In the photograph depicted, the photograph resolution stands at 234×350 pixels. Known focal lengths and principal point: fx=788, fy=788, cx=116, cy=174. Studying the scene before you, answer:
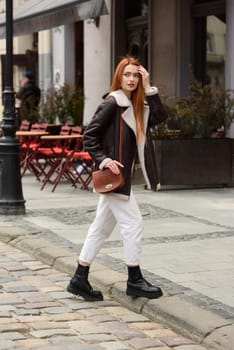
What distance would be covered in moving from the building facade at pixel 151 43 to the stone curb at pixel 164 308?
6.82 meters

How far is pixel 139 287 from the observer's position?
6.53 m

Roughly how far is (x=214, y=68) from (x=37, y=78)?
31.8 feet

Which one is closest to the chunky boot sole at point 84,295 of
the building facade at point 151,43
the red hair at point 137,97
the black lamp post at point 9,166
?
the red hair at point 137,97

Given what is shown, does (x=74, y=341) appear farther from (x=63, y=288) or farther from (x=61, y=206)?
(x=61, y=206)

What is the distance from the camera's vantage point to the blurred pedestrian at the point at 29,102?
18.4 metres

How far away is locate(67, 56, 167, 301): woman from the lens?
6406 mm

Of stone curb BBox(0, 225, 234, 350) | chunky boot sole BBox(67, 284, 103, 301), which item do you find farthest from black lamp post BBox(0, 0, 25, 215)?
chunky boot sole BBox(67, 284, 103, 301)

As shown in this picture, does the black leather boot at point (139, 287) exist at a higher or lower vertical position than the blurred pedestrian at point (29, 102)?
lower

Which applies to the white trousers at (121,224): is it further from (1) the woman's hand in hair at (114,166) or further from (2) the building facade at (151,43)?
(2) the building facade at (151,43)

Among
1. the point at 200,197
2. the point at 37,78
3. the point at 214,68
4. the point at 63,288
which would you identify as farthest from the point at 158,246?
the point at 37,78

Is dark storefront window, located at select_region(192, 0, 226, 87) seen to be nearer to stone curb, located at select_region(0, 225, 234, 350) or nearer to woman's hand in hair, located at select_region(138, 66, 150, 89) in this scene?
stone curb, located at select_region(0, 225, 234, 350)

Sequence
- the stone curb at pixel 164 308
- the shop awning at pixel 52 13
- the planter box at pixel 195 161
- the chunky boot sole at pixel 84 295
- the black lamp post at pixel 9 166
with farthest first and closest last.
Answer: the shop awning at pixel 52 13
the planter box at pixel 195 161
the black lamp post at pixel 9 166
the chunky boot sole at pixel 84 295
the stone curb at pixel 164 308

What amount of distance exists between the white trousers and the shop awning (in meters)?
8.61

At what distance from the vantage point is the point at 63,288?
718 centimetres
